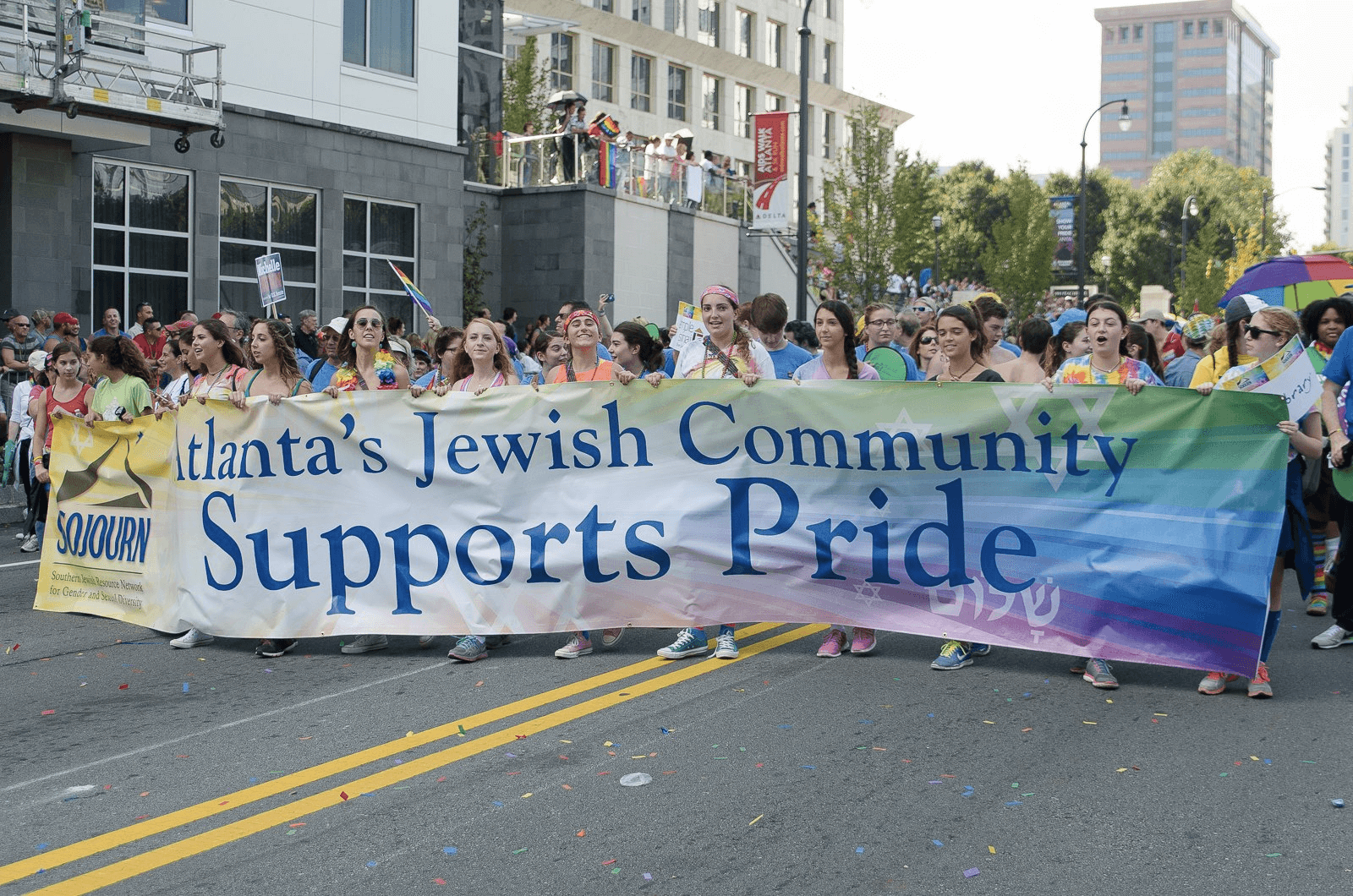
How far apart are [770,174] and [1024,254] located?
22.2m

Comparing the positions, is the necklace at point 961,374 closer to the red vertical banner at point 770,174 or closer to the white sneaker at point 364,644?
the white sneaker at point 364,644

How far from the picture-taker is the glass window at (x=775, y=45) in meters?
61.6

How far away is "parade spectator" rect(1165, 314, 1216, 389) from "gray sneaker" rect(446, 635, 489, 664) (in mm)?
6433

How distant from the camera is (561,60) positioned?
5178 cm

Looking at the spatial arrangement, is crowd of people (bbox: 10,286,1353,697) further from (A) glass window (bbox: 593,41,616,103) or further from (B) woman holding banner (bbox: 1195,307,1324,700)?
(A) glass window (bbox: 593,41,616,103)

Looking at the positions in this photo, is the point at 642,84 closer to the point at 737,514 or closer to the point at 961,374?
the point at 961,374

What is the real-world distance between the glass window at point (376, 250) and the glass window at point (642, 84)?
30662 millimetres

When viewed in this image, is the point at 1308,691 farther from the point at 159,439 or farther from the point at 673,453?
the point at 159,439

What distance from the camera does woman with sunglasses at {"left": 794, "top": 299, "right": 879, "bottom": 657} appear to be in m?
7.31

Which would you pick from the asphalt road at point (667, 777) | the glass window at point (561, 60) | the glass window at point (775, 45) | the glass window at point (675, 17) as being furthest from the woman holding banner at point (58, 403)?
the glass window at point (775, 45)

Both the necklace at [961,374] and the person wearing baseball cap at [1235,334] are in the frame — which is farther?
the necklace at [961,374]

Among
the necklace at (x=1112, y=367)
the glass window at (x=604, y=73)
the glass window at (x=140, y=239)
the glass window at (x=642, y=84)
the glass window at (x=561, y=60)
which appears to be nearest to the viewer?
the necklace at (x=1112, y=367)

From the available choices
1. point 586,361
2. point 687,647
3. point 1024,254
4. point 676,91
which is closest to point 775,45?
point 676,91

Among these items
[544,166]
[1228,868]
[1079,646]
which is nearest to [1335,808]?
[1228,868]
